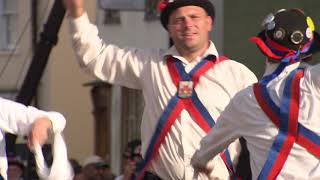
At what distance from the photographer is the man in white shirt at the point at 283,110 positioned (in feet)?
19.7

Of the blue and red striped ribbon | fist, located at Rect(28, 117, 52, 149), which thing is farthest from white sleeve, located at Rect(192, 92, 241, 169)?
fist, located at Rect(28, 117, 52, 149)

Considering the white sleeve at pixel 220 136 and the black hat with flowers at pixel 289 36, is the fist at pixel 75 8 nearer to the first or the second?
the white sleeve at pixel 220 136

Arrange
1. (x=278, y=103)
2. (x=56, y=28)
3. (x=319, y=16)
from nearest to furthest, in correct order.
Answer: (x=278, y=103) < (x=319, y=16) < (x=56, y=28)

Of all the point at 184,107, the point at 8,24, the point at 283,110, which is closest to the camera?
the point at 283,110

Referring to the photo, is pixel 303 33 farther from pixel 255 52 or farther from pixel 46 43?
pixel 46 43

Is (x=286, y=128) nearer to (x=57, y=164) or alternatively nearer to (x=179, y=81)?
(x=57, y=164)

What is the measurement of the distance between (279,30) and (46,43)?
8581 mm

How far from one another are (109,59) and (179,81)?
487 mm

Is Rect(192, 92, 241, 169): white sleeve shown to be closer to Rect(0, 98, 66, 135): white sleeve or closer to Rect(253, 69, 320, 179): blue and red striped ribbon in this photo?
Rect(253, 69, 320, 179): blue and red striped ribbon

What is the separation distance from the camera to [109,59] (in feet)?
25.2

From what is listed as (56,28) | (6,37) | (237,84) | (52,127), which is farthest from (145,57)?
(6,37)

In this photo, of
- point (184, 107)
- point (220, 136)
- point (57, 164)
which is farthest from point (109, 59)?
point (57, 164)

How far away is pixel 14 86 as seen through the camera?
30.0m

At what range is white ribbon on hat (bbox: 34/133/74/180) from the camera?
20.3 ft
